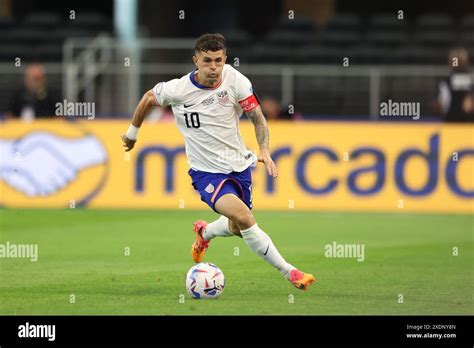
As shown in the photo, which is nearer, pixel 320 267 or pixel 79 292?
pixel 79 292

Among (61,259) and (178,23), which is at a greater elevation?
(178,23)

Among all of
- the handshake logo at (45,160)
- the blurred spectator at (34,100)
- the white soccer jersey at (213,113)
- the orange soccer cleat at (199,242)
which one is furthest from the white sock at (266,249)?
the blurred spectator at (34,100)

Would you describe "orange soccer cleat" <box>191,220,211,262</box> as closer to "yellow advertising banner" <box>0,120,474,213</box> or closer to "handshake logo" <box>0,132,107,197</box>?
"yellow advertising banner" <box>0,120,474,213</box>

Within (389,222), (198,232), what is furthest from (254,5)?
(198,232)

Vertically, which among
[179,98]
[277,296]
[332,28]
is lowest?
[277,296]

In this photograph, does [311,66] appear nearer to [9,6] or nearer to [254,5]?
[254,5]

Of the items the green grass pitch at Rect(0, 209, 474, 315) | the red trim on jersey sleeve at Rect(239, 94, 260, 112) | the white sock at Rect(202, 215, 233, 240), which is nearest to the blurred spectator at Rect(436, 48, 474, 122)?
the green grass pitch at Rect(0, 209, 474, 315)

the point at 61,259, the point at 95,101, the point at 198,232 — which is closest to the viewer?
the point at 198,232

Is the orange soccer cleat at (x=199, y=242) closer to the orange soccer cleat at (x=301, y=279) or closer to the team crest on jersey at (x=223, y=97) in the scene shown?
the team crest on jersey at (x=223, y=97)

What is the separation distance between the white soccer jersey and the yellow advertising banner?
26.9ft

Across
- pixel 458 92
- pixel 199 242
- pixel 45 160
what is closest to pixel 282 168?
pixel 458 92

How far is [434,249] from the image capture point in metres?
14.9

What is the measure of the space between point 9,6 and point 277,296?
20.3 meters

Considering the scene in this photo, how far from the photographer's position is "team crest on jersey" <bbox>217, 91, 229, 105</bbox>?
11.2m
